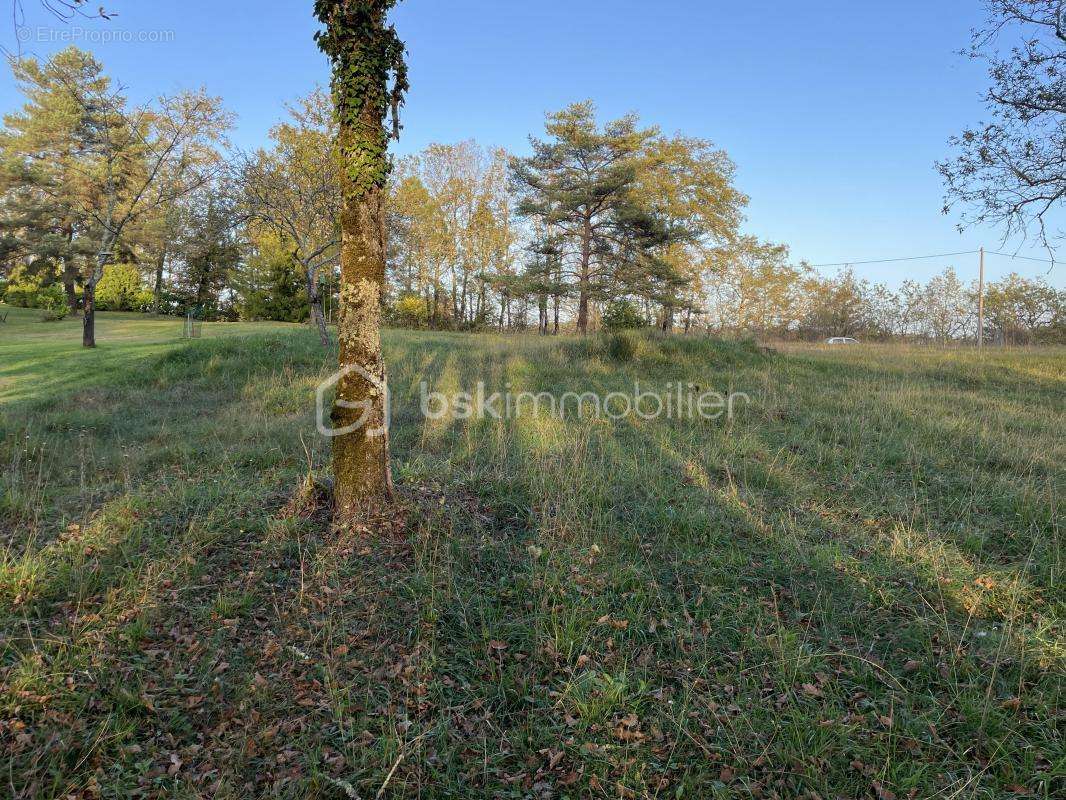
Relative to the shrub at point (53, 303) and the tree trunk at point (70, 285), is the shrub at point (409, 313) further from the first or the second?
the shrub at point (53, 303)

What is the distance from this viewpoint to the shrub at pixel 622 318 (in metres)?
16.1

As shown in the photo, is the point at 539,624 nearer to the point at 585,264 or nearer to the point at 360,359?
the point at 360,359

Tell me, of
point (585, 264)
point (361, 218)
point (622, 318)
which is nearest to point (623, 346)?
point (622, 318)

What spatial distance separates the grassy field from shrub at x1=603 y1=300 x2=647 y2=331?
9965mm

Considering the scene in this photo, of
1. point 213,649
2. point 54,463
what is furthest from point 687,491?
point 54,463

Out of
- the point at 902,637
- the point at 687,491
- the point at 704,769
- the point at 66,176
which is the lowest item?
the point at 704,769

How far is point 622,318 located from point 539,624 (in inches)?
550

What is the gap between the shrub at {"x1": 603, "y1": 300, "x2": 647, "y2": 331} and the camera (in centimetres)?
1610

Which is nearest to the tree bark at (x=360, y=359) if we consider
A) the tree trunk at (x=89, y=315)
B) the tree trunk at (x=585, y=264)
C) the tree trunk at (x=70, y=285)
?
the tree trunk at (x=89, y=315)

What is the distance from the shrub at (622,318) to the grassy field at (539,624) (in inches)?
392

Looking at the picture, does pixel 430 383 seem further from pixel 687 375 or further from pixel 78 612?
pixel 78 612

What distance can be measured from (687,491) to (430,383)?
6499mm

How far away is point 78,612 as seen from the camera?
3.10 m

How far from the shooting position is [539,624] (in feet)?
10.3
